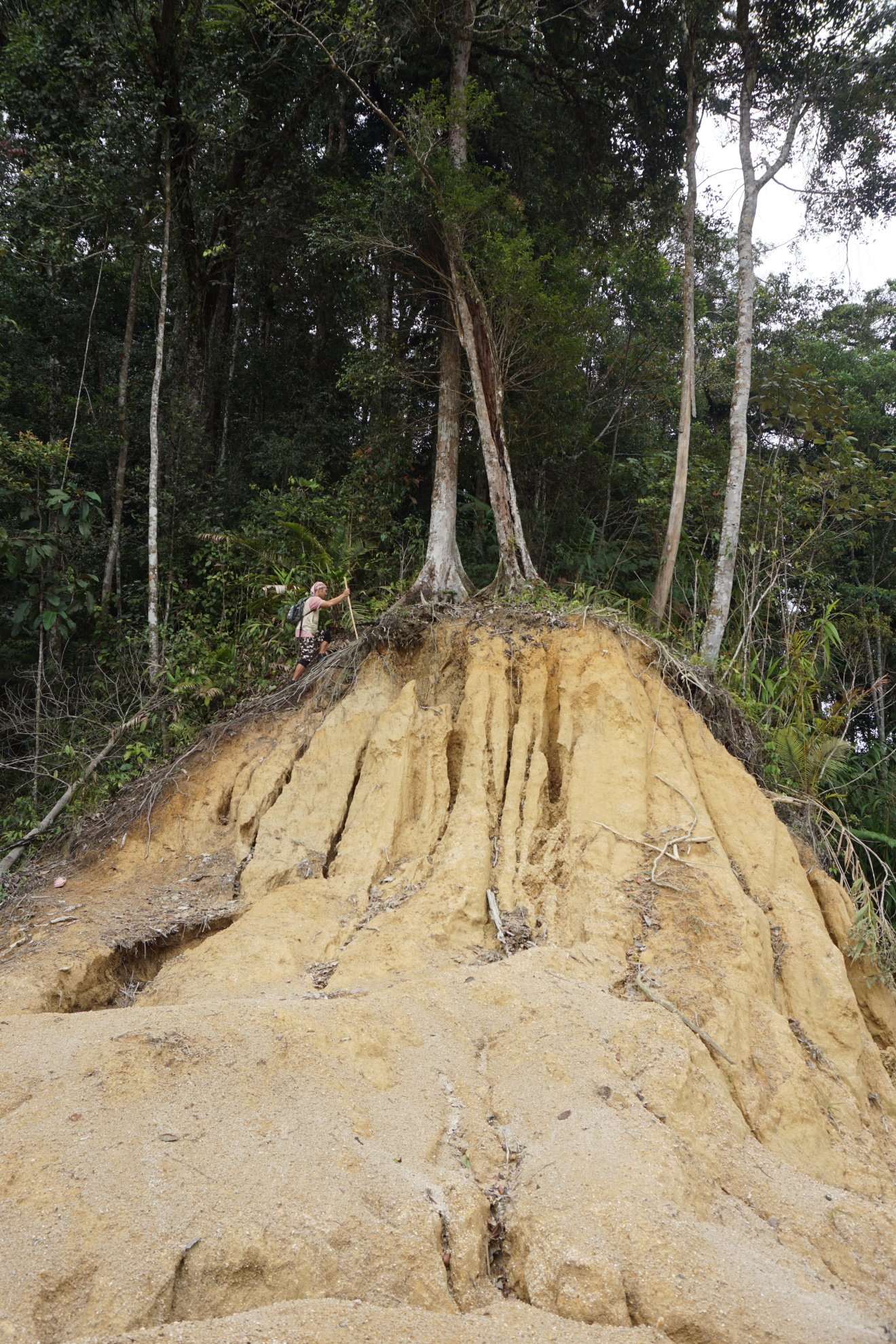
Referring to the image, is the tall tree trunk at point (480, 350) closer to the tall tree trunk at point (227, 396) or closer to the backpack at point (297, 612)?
the backpack at point (297, 612)

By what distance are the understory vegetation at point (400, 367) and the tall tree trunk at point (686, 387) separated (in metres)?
0.07

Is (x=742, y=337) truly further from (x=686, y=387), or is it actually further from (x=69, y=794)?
(x=69, y=794)

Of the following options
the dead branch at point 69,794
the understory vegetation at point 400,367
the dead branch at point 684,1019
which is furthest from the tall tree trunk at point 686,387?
the dead branch at point 69,794

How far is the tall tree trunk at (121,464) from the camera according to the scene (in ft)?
39.1

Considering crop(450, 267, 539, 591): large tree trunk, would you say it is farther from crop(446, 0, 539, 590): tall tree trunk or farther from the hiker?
the hiker

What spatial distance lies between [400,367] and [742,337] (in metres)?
4.59

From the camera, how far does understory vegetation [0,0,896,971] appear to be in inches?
412

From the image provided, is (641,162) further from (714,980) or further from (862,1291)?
(862,1291)

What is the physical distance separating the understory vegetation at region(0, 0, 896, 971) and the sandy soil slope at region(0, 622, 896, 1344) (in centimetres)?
148

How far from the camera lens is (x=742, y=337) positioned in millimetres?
11414

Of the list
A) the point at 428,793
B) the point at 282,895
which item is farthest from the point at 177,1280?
the point at 428,793

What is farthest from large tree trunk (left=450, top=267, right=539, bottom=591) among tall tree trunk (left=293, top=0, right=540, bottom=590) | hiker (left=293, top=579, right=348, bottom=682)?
hiker (left=293, top=579, right=348, bottom=682)

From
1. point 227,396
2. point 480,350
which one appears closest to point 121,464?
point 227,396

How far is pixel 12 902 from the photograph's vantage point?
741cm
